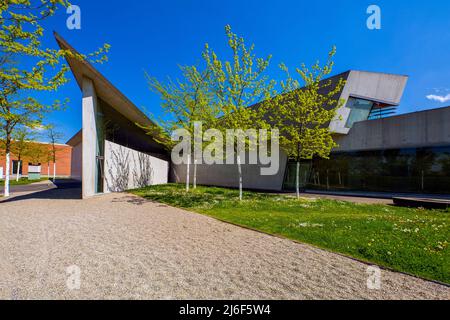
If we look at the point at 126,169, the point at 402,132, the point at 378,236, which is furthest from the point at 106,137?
the point at 402,132

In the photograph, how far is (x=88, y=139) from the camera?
15.6 m

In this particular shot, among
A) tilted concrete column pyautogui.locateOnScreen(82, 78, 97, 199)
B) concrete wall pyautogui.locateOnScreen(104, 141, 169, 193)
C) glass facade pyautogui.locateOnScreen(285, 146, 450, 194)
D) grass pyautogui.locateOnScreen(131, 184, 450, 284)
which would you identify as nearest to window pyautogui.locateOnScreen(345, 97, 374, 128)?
glass facade pyautogui.locateOnScreen(285, 146, 450, 194)

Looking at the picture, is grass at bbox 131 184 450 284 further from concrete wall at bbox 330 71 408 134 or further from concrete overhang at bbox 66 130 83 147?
concrete overhang at bbox 66 130 83 147

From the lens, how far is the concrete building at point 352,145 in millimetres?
15836

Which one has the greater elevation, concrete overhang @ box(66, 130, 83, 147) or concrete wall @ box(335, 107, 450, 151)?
concrete overhang @ box(66, 130, 83, 147)

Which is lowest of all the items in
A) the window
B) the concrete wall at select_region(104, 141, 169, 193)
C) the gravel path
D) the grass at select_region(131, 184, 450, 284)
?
the gravel path

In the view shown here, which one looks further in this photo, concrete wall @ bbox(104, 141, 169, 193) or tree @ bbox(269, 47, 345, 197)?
concrete wall @ bbox(104, 141, 169, 193)

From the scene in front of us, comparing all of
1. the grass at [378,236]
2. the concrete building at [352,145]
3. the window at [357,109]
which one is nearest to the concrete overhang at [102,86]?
the concrete building at [352,145]

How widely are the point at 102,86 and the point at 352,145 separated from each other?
21081mm

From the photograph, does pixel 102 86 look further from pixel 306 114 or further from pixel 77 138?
pixel 77 138

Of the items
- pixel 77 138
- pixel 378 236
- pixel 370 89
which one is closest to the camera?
pixel 378 236

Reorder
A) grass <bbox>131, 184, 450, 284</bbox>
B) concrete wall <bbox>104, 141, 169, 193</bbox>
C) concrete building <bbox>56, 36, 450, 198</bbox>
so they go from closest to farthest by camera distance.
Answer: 1. grass <bbox>131, 184, 450, 284</bbox>
2. concrete building <bbox>56, 36, 450, 198</bbox>
3. concrete wall <bbox>104, 141, 169, 193</bbox>

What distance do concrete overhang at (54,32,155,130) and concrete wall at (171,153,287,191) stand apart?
→ 12.1m

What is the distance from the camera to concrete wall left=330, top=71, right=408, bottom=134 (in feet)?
63.6
